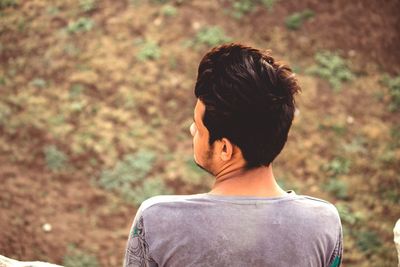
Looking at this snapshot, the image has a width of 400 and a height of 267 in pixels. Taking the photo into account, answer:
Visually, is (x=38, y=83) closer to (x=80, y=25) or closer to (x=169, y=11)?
(x=80, y=25)

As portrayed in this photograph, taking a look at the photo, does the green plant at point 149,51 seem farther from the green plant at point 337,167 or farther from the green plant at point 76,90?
the green plant at point 337,167

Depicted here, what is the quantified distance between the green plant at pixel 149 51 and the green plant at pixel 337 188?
280cm

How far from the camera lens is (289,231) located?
52.4 inches

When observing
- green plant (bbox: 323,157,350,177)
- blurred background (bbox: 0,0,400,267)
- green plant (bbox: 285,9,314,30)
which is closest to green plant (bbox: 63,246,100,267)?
blurred background (bbox: 0,0,400,267)

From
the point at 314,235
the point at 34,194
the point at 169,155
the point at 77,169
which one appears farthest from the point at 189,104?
the point at 314,235

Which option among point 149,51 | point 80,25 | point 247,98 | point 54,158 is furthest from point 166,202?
point 80,25

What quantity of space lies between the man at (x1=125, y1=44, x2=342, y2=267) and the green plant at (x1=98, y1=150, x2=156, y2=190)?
10.7 feet

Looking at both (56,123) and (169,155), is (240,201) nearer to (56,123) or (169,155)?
(169,155)

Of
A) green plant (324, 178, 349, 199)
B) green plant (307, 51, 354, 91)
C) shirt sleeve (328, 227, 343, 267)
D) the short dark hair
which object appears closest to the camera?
the short dark hair

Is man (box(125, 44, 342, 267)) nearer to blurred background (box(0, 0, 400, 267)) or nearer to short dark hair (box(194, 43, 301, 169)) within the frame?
short dark hair (box(194, 43, 301, 169))

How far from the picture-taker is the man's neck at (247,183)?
136 centimetres

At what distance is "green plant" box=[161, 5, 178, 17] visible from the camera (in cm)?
653

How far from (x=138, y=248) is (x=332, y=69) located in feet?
16.2

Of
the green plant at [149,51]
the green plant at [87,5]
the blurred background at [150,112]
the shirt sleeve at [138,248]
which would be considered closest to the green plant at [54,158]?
the blurred background at [150,112]
